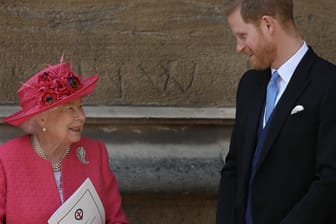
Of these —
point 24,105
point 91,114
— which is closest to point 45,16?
point 91,114

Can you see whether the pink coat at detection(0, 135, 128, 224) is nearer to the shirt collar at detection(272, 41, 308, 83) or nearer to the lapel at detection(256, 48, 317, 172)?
the lapel at detection(256, 48, 317, 172)

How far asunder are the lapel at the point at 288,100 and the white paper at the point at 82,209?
0.71 meters

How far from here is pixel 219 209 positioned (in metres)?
3.09

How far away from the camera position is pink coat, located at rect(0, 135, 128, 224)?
308 centimetres

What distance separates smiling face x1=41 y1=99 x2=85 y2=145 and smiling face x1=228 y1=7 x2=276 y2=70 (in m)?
0.70

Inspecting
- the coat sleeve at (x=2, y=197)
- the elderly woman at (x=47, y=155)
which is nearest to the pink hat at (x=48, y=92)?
the elderly woman at (x=47, y=155)

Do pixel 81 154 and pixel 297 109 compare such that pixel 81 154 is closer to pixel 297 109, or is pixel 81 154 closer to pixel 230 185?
pixel 230 185

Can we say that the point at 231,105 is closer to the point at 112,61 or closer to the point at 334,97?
the point at 112,61

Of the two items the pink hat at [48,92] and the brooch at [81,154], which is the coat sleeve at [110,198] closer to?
the brooch at [81,154]

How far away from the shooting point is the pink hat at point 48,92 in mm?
3074

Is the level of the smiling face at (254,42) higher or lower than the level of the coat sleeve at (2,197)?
higher

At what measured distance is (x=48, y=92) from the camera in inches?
121

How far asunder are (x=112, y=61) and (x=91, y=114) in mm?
290

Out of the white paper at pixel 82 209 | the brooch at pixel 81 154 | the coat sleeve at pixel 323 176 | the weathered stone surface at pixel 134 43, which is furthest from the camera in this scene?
the weathered stone surface at pixel 134 43
